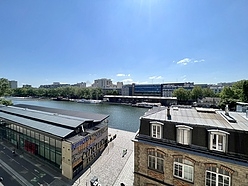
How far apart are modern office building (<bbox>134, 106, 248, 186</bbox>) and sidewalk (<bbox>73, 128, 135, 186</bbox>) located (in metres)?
4.32

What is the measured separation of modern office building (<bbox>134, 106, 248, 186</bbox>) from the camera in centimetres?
836

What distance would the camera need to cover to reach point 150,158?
11.3 metres

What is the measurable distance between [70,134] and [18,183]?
21.5 feet

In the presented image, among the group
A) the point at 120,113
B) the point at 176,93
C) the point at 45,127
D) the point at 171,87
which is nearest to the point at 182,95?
the point at 176,93

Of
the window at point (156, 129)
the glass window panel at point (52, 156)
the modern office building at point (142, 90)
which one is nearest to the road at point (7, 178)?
the glass window panel at point (52, 156)

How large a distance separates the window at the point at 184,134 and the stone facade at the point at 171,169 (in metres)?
0.69

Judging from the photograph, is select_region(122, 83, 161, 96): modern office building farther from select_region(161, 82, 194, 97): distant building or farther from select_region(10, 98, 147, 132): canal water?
select_region(10, 98, 147, 132): canal water

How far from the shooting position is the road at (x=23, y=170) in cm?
1479

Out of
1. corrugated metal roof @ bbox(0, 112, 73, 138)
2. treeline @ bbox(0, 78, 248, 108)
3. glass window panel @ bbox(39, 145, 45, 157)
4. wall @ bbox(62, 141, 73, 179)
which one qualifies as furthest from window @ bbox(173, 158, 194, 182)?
treeline @ bbox(0, 78, 248, 108)

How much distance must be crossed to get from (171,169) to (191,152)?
208 cm

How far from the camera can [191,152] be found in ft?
31.0

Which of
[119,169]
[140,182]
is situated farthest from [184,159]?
[119,169]

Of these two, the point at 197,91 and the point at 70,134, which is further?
the point at 197,91

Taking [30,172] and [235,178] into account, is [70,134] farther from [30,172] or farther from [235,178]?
[235,178]
